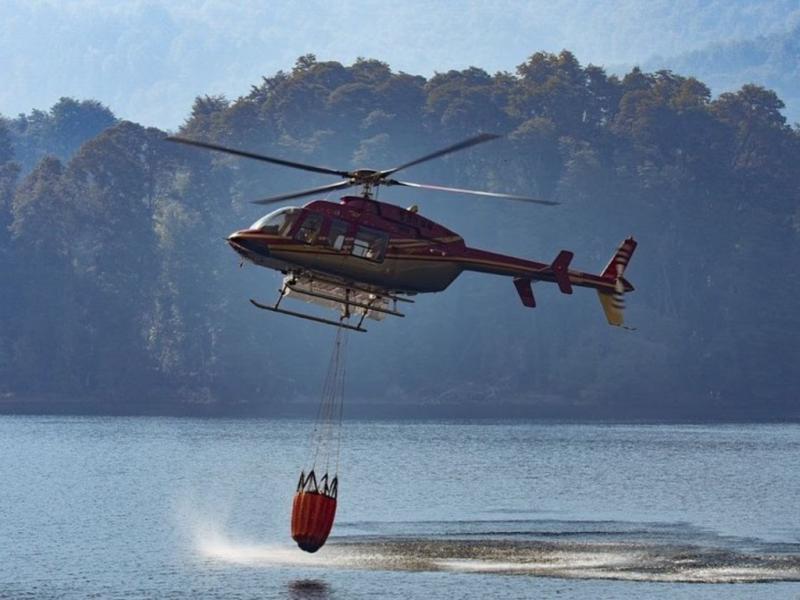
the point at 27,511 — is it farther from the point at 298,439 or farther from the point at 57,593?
the point at 298,439

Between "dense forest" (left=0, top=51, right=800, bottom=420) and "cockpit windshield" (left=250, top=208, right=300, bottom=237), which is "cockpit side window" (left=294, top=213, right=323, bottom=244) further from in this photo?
"dense forest" (left=0, top=51, right=800, bottom=420)

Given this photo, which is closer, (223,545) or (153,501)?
(223,545)

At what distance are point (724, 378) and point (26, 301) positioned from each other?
7726cm

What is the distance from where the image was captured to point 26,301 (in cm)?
19525

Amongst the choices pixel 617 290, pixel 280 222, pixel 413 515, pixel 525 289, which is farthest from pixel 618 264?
pixel 413 515

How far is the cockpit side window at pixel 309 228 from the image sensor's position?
2357 inches

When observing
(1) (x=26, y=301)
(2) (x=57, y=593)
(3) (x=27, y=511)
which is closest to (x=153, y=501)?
(3) (x=27, y=511)

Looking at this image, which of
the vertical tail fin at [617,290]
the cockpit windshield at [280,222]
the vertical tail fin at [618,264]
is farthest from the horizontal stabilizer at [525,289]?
the cockpit windshield at [280,222]

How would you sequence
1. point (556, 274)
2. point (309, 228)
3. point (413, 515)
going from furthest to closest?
point (413, 515) < point (556, 274) < point (309, 228)

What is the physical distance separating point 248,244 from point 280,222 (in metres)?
1.33

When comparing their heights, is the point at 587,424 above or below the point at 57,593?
above

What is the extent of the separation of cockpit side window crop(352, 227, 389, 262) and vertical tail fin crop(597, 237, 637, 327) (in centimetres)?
1000

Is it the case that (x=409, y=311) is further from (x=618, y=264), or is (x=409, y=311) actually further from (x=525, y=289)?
(x=525, y=289)

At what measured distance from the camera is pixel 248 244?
60188mm
